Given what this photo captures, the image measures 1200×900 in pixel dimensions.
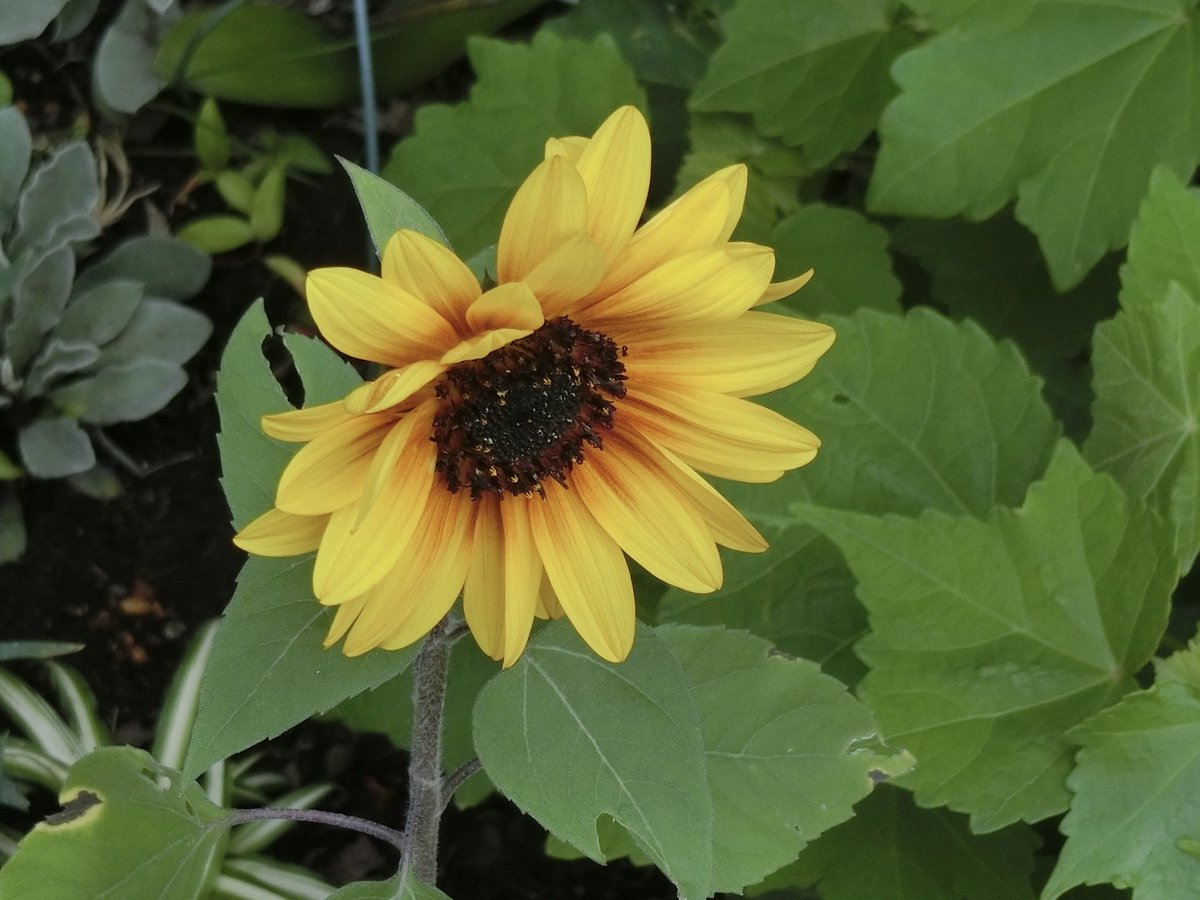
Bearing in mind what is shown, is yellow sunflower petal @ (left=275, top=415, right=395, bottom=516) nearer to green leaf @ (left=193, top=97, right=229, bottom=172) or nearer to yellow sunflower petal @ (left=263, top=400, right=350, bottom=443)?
yellow sunflower petal @ (left=263, top=400, right=350, bottom=443)

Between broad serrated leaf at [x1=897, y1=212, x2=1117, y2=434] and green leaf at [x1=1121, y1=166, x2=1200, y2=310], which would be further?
broad serrated leaf at [x1=897, y1=212, x2=1117, y2=434]

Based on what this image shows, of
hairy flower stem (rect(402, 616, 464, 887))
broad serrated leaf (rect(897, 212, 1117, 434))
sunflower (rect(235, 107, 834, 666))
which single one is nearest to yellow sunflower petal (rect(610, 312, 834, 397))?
sunflower (rect(235, 107, 834, 666))

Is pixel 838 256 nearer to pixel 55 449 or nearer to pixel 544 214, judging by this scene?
pixel 544 214

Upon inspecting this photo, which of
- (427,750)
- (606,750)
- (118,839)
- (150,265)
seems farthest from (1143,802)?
(150,265)

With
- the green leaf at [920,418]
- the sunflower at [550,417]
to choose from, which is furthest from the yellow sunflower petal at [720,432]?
the green leaf at [920,418]

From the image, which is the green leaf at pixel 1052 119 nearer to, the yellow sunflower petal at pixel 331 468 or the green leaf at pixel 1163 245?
the green leaf at pixel 1163 245
